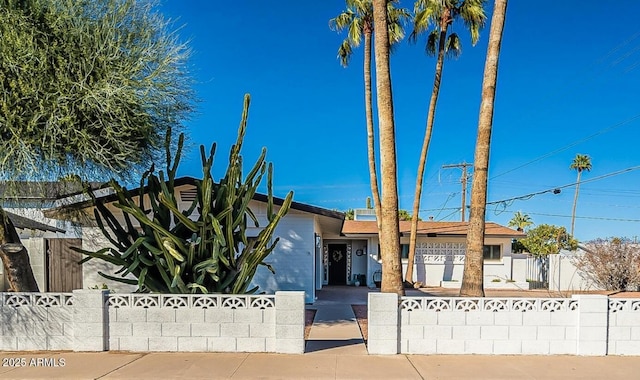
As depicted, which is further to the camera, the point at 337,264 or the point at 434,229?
the point at 337,264

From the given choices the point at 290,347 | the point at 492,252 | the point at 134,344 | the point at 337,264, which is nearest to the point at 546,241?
the point at 492,252

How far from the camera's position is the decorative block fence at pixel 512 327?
6.50 m

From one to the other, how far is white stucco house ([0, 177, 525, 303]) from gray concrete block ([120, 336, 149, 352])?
14.9 ft

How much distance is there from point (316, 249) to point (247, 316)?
8784 millimetres

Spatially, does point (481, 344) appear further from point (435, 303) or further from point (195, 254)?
point (195, 254)

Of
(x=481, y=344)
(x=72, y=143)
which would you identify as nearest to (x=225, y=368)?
(x=481, y=344)

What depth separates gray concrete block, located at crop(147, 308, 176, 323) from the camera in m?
6.68

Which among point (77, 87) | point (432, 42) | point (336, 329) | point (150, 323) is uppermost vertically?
point (432, 42)

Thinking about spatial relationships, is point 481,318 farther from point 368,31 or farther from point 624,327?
point 368,31

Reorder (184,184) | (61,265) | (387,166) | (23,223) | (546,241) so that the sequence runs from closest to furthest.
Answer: (387,166) → (23,223) → (184,184) → (61,265) → (546,241)

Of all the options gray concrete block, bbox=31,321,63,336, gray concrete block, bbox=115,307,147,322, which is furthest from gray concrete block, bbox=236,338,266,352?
gray concrete block, bbox=31,321,63,336

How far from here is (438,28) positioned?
1614 cm

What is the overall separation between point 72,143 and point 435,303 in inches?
265

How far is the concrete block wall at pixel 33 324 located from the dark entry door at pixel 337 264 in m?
14.6
